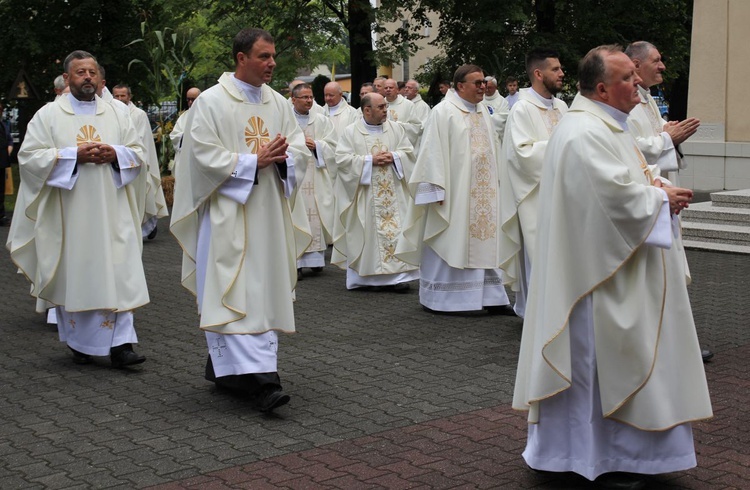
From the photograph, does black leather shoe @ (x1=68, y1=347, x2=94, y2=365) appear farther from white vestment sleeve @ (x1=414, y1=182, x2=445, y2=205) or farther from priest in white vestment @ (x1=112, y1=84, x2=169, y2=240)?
priest in white vestment @ (x1=112, y1=84, x2=169, y2=240)

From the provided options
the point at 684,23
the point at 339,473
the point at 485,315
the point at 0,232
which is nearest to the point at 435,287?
the point at 485,315

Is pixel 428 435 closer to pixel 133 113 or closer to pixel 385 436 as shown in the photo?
pixel 385 436

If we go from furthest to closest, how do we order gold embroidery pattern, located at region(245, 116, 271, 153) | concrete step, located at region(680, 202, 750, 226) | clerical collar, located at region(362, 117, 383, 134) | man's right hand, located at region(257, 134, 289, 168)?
concrete step, located at region(680, 202, 750, 226)
clerical collar, located at region(362, 117, 383, 134)
gold embroidery pattern, located at region(245, 116, 271, 153)
man's right hand, located at region(257, 134, 289, 168)

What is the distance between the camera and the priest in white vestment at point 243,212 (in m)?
6.50

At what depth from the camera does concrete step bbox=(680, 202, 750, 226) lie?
14.0m

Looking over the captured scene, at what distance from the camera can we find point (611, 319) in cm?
485

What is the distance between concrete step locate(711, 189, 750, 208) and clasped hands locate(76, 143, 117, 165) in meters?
9.03

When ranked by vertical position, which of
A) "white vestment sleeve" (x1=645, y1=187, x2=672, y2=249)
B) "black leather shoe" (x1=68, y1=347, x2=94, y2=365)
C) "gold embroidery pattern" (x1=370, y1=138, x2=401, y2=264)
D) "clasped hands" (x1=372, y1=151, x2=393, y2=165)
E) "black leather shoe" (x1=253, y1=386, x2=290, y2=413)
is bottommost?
"black leather shoe" (x1=68, y1=347, x2=94, y2=365)

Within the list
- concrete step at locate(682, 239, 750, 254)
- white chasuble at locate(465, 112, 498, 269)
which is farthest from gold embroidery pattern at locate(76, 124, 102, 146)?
concrete step at locate(682, 239, 750, 254)

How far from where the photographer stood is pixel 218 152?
653 cm

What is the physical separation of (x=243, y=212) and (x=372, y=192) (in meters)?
4.98

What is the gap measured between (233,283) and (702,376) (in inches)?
107

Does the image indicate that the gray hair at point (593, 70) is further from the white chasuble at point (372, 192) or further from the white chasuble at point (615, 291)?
the white chasuble at point (372, 192)

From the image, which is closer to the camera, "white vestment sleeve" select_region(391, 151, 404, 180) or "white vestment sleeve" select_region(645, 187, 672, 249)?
"white vestment sleeve" select_region(645, 187, 672, 249)
